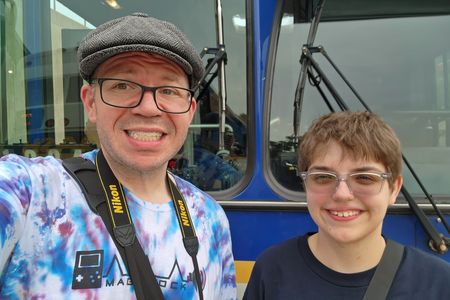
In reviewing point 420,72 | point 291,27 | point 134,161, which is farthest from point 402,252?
point 291,27

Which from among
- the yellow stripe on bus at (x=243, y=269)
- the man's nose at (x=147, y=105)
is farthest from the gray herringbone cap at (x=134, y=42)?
the yellow stripe on bus at (x=243, y=269)

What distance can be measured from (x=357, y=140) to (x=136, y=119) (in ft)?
1.91

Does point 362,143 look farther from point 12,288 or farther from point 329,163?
point 12,288

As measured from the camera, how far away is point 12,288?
918 mm

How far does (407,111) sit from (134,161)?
123 cm

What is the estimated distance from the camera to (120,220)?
1.05 metres

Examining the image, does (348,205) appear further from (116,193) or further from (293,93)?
(293,93)

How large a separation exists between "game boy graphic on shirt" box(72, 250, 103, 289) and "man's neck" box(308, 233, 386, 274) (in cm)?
58

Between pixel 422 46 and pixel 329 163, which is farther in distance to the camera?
pixel 422 46

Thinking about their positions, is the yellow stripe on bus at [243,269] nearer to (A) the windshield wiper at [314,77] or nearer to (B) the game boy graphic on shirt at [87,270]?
(A) the windshield wiper at [314,77]

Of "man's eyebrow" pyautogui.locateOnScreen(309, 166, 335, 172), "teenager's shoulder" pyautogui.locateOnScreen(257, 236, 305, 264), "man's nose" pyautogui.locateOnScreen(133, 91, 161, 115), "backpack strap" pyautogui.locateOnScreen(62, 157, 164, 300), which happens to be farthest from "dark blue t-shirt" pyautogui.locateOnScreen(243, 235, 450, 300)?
"man's nose" pyautogui.locateOnScreen(133, 91, 161, 115)

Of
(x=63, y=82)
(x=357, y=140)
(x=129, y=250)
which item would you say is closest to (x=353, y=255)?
(x=357, y=140)

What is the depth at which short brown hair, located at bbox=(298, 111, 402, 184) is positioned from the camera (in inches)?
45.1

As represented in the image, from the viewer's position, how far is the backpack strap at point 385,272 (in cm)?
108
